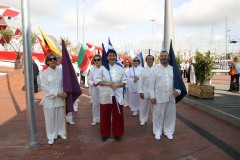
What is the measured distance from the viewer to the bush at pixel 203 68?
975cm

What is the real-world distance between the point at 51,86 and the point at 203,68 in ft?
21.8

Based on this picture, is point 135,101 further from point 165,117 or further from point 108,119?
point 108,119

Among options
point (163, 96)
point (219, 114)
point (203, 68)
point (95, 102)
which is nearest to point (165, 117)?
point (163, 96)

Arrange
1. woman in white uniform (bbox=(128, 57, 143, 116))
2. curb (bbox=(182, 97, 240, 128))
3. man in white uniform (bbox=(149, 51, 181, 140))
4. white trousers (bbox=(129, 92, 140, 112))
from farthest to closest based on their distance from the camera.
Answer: white trousers (bbox=(129, 92, 140, 112)) < woman in white uniform (bbox=(128, 57, 143, 116)) < curb (bbox=(182, 97, 240, 128)) < man in white uniform (bbox=(149, 51, 181, 140))

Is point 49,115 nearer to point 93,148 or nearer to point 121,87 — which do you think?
point 93,148

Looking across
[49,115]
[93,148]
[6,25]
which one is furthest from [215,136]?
[6,25]

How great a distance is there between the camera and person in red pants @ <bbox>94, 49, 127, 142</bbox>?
5.18 metres

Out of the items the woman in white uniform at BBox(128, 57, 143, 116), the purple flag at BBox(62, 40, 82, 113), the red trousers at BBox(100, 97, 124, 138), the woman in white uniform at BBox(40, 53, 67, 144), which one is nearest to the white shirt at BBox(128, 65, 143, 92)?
the woman in white uniform at BBox(128, 57, 143, 116)

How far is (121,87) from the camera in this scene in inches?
208

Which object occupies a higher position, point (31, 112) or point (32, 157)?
point (31, 112)

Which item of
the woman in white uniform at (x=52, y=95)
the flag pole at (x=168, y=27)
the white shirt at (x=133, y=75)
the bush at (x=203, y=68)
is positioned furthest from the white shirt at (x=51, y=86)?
the bush at (x=203, y=68)

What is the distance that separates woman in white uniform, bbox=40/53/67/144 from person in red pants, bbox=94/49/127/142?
0.79 m

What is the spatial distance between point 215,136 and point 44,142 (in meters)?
3.73

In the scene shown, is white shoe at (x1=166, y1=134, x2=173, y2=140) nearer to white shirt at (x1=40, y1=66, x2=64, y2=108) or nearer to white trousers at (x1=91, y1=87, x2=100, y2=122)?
white trousers at (x1=91, y1=87, x2=100, y2=122)
